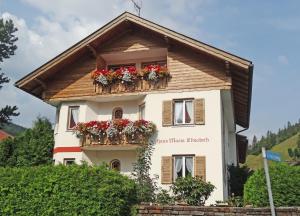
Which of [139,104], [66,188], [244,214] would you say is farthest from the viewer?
[139,104]

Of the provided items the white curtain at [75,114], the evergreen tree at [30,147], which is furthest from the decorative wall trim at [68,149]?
the white curtain at [75,114]

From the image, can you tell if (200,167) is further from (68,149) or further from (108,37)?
(108,37)

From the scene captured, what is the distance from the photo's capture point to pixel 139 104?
22125 mm

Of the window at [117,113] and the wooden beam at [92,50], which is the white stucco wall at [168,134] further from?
the wooden beam at [92,50]

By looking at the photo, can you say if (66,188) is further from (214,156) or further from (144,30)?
(144,30)

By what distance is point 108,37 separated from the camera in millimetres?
22516

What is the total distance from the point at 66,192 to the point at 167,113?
334 inches

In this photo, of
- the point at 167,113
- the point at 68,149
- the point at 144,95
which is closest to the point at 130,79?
the point at 144,95

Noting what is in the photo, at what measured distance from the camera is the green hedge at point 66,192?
12.6m

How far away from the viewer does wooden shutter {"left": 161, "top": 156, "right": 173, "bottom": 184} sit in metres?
19.3

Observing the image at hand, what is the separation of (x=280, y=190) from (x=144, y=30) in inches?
505

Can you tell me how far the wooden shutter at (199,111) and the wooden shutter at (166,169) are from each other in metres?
2.24

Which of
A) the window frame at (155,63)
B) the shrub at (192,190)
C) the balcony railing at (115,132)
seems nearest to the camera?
the shrub at (192,190)

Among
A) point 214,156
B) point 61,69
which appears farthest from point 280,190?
point 61,69
